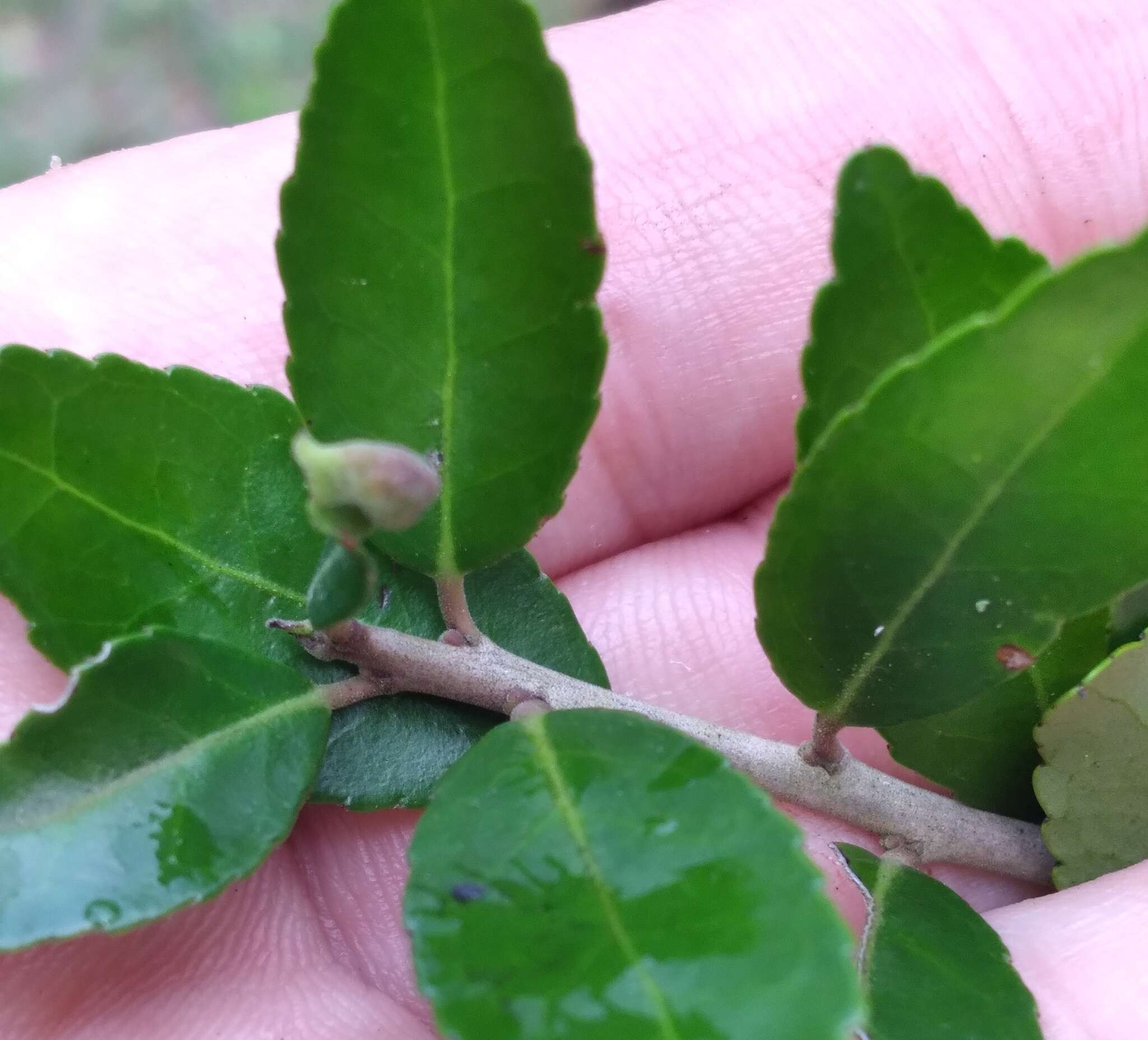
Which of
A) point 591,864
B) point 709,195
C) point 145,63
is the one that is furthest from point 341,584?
point 145,63

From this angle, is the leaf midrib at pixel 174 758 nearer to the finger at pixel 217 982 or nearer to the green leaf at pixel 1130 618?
the finger at pixel 217 982

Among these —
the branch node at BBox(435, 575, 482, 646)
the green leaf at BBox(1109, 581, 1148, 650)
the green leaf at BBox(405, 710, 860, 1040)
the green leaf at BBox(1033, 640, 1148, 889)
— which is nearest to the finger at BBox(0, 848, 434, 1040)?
the branch node at BBox(435, 575, 482, 646)

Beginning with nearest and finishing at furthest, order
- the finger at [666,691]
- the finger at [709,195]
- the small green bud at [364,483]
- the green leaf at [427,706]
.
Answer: the small green bud at [364,483], the green leaf at [427,706], the finger at [666,691], the finger at [709,195]

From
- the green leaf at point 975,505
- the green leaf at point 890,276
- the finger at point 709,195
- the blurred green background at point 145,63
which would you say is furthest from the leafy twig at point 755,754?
the blurred green background at point 145,63

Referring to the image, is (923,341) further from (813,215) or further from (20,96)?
(20,96)

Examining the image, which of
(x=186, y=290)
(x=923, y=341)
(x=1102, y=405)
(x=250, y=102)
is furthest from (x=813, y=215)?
(x=250, y=102)

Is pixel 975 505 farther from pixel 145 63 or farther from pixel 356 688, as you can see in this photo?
pixel 145 63

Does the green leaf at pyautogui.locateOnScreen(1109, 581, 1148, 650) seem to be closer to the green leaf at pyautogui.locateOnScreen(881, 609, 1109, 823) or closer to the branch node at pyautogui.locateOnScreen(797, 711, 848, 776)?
the green leaf at pyautogui.locateOnScreen(881, 609, 1109, 823)
